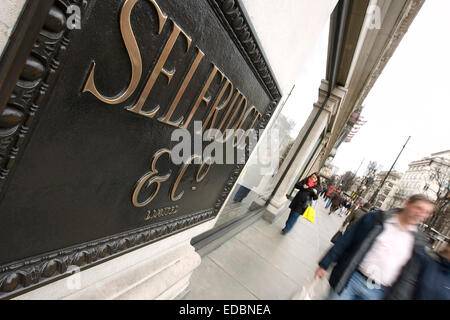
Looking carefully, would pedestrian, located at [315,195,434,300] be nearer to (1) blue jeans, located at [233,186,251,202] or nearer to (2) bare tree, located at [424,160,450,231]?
(1) blue jeans, located at [233,186,251,202]

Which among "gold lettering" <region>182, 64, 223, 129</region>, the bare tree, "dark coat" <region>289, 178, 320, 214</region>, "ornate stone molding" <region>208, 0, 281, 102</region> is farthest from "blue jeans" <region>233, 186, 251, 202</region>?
the bare tree

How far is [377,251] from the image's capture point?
7.50 feet

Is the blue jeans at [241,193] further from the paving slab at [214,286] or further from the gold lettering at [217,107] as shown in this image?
the gold lettering at [217,107]

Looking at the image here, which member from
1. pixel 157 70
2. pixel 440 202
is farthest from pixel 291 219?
pixel 440 202

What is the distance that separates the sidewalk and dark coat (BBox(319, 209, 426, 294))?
1.20 ft

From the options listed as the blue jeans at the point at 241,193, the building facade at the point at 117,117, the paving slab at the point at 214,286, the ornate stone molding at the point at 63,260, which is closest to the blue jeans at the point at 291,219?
the blue jeans at the point at 241,193

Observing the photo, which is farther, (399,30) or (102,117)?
(399,30)

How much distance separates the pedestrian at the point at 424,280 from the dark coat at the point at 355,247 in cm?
5

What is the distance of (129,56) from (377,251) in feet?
8.93

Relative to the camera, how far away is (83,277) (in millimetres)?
996

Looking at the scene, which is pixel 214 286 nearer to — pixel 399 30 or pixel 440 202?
pixel 399 30

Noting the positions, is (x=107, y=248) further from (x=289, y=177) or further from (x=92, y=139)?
(x=289, y=177)

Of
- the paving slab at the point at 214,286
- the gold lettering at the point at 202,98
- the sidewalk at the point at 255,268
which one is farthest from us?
the sidewalk at the point at 255,268

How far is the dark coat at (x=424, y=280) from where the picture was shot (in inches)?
79.6
